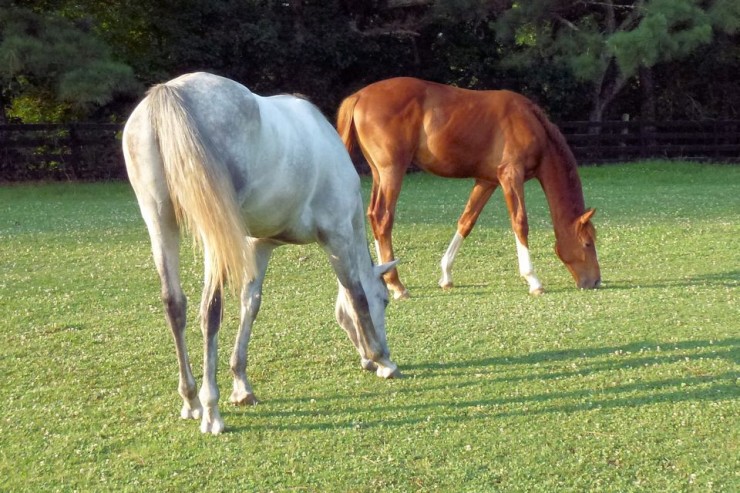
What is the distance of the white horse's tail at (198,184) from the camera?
4.26 m

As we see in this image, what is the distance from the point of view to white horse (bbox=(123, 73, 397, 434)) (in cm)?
431

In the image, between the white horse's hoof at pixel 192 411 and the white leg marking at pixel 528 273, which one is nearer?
the white horse's hoof at pixel 192 411

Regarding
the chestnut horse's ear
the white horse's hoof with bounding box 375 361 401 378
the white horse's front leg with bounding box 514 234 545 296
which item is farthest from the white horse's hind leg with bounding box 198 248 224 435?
the chestnut horse's ear

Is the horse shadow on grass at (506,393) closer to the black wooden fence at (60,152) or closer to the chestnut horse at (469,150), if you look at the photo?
the chestnut horse at (469,150)

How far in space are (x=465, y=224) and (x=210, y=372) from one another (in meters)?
4.90

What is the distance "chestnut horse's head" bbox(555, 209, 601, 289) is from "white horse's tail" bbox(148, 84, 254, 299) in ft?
16.7

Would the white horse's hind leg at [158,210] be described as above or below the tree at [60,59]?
above

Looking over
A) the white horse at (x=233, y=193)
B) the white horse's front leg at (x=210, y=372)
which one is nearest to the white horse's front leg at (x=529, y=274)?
the white horse at (x=233, y=193)

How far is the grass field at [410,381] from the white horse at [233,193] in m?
0.46

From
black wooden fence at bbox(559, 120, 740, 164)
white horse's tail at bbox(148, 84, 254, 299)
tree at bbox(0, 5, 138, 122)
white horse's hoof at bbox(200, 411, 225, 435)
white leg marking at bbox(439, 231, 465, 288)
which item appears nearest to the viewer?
white horse's tail at bbox(148, 84, 254, 299)

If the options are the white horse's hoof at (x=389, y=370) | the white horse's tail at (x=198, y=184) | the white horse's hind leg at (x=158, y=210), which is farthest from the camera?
the white horse's hoof at (x=389, y=370)

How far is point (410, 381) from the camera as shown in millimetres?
5754

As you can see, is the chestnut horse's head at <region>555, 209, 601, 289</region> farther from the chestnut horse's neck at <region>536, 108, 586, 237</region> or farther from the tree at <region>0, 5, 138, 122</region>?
the tree at <region>0, 5, 138, 122</region>

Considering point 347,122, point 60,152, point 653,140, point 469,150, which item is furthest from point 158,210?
point 653,140
